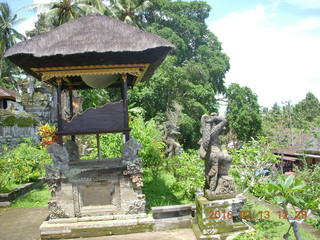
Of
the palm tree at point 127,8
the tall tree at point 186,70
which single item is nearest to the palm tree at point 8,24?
the palm tree at point 127,8

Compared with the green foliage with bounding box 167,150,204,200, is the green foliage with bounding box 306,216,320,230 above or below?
below

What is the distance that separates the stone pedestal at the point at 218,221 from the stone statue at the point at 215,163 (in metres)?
0.17

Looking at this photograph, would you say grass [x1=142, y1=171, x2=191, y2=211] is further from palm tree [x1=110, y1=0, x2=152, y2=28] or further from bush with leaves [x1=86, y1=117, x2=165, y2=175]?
palm tree [x1=110, y1=0, x2=152, y2=28]

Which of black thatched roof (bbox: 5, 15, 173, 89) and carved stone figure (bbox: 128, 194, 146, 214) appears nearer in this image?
black thatched roof (bbox: 5, 15, 173, 89)

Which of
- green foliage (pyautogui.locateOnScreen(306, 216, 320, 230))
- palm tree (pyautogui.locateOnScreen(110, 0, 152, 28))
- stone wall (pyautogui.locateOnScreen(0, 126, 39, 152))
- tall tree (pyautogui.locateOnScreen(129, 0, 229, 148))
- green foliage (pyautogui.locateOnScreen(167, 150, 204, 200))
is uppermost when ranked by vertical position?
palm tree (pyautogui.locateOnScreen(110, 0, 152, 28))

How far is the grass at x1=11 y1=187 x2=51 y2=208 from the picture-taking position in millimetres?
9509

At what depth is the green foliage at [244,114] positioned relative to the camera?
101ft

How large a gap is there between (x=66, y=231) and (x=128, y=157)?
2.18m

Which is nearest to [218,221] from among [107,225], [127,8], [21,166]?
[107,225]

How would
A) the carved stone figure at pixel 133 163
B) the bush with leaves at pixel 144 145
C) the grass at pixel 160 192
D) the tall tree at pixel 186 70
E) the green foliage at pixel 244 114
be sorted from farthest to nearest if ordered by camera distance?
the green foliage at pixel 244 114, the tall tree at pixel 186 70, the bush with leaves at pixel 144 145, the grass at pixel 160 192, the carved stone figure at pixel 133 163

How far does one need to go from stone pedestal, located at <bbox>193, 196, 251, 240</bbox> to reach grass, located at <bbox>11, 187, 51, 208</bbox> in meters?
5.87

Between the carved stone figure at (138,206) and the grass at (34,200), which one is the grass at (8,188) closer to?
the grass at (34,200)

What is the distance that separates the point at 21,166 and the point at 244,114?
23.9 m

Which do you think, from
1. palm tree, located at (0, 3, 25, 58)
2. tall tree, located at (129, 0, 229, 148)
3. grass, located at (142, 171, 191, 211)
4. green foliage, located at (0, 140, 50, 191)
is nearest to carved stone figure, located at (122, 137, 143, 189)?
grass, located at (142, 171, 191, 211)
